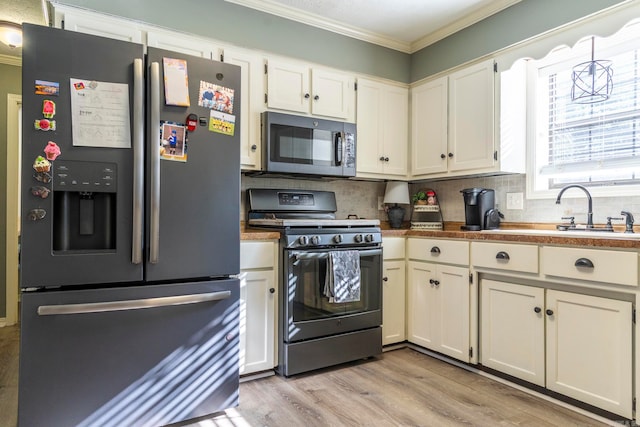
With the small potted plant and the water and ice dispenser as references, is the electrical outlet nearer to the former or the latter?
the small potted plant

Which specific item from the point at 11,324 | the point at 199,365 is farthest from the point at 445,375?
the point at 11,324

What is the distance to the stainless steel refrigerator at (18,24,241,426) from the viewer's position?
1.63m

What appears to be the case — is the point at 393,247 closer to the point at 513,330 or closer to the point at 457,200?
the point at 457,200

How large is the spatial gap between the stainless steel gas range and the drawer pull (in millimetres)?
1185

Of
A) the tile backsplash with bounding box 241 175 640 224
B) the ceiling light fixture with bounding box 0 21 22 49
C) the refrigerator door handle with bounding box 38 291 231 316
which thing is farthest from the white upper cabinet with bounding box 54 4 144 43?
the refrigerator door handle with bounding box 38 291 231 316

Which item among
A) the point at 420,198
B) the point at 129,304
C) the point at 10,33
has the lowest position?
the point at 129,304

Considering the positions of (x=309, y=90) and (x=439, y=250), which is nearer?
(x=439, y=250)

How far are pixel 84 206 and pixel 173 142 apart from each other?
47cm

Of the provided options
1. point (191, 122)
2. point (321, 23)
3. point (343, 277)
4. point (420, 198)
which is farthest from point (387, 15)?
point (343, 277)

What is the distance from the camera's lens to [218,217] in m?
1.98

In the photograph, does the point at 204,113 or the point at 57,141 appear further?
the point at 204,113

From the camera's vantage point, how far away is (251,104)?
2.68 m

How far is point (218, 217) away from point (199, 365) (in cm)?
72

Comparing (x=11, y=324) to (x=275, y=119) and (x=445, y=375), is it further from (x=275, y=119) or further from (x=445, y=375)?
(x=445, y=375)
